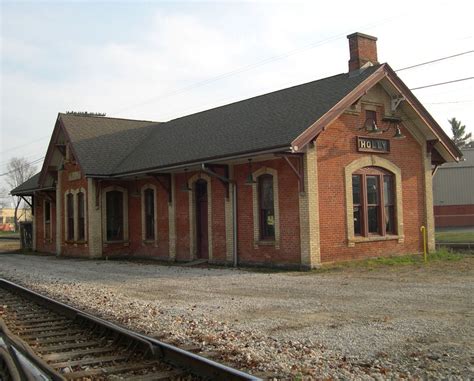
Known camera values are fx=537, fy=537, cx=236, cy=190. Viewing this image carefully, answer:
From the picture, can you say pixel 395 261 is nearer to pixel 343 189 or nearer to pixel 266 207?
pixel 343 189

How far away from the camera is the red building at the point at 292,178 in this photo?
15781 mm

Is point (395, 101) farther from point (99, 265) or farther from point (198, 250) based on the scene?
point (99, 265)

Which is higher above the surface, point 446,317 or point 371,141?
point 371,141

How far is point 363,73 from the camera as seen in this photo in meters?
17.3

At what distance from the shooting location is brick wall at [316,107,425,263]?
16.0 m

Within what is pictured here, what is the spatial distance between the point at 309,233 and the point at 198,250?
5.78 m

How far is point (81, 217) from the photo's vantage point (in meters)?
25.4

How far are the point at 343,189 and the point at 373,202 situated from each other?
1.69 metres

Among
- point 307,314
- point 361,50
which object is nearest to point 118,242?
point 361,50

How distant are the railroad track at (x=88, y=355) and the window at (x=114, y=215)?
15322mm

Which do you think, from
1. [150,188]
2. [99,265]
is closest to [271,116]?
[150,188]

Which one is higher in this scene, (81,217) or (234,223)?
(81,217)

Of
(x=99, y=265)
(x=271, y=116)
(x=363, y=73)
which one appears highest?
(x=363, y=73)

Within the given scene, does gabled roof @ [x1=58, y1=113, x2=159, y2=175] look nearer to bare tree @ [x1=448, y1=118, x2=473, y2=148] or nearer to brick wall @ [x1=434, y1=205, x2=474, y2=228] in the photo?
brick wall @ [x1=434, y1=205, x2=474, y2=228]
